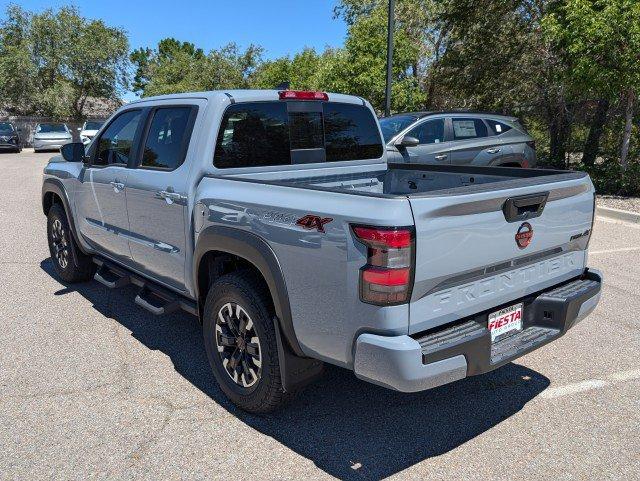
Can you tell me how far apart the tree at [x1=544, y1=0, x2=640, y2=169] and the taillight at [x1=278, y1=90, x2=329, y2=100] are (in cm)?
810

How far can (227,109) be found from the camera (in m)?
3.60

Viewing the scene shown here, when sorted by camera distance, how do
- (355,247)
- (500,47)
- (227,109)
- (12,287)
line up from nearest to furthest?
(355,247), (227,109), (12,287), (500,47)

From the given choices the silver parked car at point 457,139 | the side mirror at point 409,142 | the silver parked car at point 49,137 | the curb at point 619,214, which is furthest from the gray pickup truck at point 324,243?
the silver parked car at point 49,137

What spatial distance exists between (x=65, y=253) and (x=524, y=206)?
4.82 meters

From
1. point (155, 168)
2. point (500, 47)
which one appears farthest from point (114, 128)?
point (500, 47)

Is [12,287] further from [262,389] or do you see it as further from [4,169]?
[4,169]

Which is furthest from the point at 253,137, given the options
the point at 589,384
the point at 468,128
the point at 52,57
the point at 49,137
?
the point at 52,57

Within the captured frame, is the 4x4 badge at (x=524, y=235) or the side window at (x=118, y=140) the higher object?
the side window at (x=118, y=140)

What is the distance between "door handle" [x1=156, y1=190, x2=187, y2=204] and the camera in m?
3.62

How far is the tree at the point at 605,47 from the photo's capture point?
32.0 feet

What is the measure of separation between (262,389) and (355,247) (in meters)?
1.16

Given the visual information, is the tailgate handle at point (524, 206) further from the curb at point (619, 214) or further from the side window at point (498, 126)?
the curb at point (619, 214)

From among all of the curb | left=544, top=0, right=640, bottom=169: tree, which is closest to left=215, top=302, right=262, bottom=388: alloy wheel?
the curb

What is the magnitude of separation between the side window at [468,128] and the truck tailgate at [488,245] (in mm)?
6349
